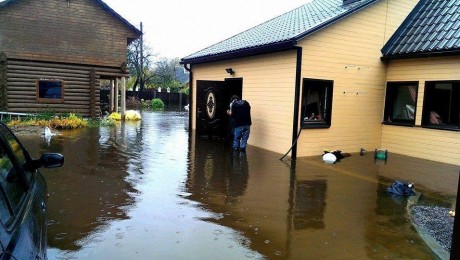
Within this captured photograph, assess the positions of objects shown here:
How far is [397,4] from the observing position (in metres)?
11.5

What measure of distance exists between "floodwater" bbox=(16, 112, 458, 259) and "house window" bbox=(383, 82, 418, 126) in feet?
5.48

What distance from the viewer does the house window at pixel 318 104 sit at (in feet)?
33.6

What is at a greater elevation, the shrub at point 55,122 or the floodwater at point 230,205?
the shrub at point 55,122

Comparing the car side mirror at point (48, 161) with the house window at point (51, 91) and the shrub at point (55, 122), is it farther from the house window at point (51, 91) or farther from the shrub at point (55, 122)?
the house window at point (51, 91)

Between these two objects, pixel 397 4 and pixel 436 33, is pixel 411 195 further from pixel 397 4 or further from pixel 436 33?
pixel 397 4

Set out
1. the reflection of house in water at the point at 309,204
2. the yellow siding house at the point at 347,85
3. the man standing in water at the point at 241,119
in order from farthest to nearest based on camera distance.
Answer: the man standing in water at the point at 241,119, the yellow siding house at the point at 347,85, the reflection of house in water at the point at 309,204

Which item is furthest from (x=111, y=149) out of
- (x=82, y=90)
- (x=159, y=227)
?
(x=82, y=90)

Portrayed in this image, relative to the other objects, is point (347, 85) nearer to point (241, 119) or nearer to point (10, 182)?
point (241, 119)

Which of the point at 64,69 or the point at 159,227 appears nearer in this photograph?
the point at 159,227

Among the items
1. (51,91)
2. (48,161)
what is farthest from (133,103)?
(48,161)

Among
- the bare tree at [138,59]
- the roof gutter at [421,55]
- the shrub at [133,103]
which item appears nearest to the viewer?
the roof gutter at [421,55]

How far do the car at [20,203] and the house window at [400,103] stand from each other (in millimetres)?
10288

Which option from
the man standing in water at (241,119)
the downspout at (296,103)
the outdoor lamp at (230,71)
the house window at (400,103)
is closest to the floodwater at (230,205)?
the downspout at (296,103)

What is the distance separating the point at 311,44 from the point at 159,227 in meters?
6.93
